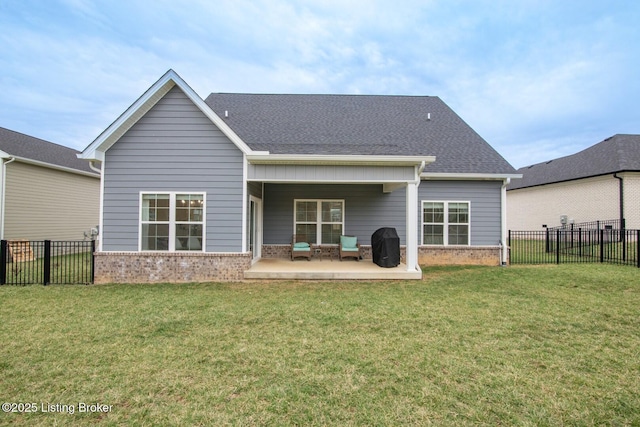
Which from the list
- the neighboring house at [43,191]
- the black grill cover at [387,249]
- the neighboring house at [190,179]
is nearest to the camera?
the neighboring house at [190,179]

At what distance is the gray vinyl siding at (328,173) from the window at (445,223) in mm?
3340

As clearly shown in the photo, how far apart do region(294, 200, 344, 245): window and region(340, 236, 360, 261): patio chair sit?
0.53 meters

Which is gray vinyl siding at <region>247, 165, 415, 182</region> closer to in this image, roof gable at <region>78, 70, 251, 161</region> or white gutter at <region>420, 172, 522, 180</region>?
roof gable at <region>78, 70, 251, 161</region>

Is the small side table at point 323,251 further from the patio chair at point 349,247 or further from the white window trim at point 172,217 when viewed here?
the white window trim at point 172,217

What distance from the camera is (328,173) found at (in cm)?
816

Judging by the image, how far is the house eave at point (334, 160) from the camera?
7758 mm

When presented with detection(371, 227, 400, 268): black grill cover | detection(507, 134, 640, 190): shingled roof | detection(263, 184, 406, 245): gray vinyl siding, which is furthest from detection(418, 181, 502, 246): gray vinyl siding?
detection(507, 134, 640, 190): shingled roof

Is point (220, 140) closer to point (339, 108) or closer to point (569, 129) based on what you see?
point (339, 108)

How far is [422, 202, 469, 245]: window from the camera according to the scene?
11000mm

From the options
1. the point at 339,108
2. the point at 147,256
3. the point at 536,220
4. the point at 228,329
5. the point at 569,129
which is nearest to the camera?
the point at 228,329

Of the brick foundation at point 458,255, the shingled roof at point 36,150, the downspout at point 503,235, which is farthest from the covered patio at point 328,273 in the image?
the shingled roof at point 36,150

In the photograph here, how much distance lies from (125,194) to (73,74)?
18.4 metres

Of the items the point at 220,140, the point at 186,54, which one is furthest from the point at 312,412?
the point at 186,54

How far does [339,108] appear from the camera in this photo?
14031mm
